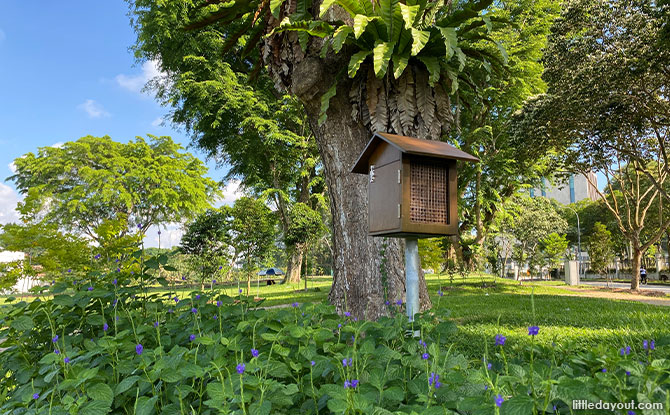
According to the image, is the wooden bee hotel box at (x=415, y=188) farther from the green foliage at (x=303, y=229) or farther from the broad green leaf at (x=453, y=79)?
the green foliage at (x=303, y=229)

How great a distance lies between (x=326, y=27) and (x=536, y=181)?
20026 millimetres

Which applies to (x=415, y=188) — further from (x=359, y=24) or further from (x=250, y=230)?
(x=250, y=230)

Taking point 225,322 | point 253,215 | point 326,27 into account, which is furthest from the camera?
point 253,215

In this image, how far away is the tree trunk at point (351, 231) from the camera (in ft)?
13.2

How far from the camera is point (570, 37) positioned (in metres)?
11.3

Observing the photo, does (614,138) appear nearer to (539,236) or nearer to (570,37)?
(570,37)

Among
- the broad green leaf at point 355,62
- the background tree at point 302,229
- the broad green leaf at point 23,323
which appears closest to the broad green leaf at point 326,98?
the broad green leaf at point 355,62

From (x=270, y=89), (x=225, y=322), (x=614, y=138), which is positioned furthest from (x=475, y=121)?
(x=225, y=322)

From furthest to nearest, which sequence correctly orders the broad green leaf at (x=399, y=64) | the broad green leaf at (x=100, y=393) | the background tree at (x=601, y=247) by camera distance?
the background tree at (x=601, y=247) < the broad green leaf at (x=399, y=64) < the broad green leaf at (x=100, y=393)

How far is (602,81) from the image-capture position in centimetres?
1005

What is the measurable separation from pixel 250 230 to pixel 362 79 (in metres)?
13.4

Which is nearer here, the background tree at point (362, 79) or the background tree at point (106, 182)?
the background tree at point (362, 79)

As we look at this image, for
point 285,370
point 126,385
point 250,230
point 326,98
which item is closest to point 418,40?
point 326,98

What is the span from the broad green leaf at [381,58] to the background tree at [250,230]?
1380cm
